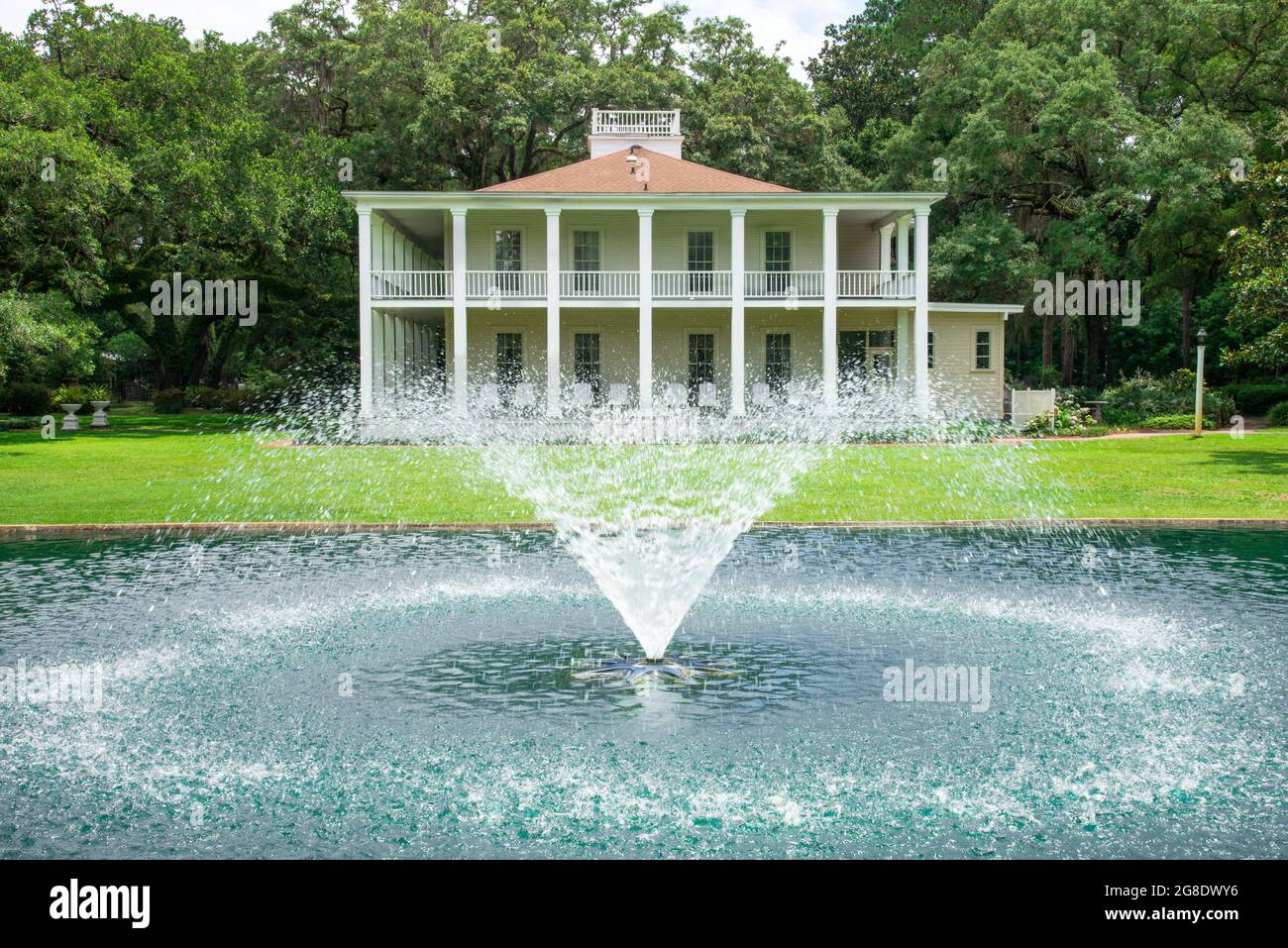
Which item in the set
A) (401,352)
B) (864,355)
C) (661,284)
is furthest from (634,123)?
(864,355)

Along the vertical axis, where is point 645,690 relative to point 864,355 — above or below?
below

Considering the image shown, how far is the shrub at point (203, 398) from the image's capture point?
41875 millimetres

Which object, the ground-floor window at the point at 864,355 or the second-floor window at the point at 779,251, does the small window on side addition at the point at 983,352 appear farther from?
the second-floor window at the point at 779,251

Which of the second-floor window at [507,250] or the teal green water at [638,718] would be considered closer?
the teal green water at [638,718]

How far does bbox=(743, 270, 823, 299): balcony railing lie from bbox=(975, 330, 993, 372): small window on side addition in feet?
16.0

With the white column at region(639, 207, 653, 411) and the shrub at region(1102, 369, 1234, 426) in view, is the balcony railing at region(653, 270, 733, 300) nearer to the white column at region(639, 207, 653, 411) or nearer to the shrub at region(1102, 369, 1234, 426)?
the white column at region(639, 207, 653, 411)

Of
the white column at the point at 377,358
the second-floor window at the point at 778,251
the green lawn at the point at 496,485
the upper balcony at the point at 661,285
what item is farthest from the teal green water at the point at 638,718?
the second-floor window at the point at 778,251

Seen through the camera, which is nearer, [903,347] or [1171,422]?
[1171,422]

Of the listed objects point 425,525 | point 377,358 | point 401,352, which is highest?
point 401,352

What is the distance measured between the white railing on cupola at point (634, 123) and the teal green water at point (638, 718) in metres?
28.8

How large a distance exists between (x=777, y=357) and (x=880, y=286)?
402 cm

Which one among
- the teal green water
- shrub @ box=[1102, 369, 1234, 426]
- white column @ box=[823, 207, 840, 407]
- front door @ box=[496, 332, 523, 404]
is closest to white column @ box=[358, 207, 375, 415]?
front door @ box=[496, 332, 523, 404]

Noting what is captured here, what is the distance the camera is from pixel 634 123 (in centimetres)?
4322

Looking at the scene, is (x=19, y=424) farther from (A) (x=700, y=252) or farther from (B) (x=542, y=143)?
(B) (x=542, y=143)
